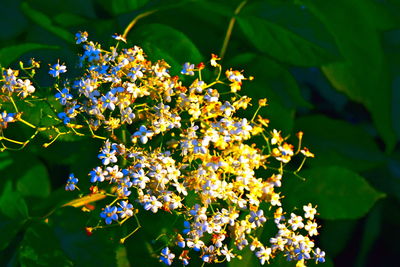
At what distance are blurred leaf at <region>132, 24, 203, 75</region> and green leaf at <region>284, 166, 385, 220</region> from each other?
367 mm

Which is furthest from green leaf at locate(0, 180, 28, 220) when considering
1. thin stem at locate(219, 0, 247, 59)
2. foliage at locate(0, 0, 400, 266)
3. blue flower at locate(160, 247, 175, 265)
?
thin stem at locate(219, 0, 247, 59)

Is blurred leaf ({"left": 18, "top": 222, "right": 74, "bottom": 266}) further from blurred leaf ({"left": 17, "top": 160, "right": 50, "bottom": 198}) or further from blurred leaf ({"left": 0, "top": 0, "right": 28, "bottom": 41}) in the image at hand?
blurred leaf ({"left": 0, "top": 0, "right": 28, "bottom": 41})

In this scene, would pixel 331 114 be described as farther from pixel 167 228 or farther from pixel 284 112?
pixel 167 228

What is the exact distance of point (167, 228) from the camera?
1.07m

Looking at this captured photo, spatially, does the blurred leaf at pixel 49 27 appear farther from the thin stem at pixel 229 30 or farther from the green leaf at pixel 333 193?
the green leaf at pixel 333 193


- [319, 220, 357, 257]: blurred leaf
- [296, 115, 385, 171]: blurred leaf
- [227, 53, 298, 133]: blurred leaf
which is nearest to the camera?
[227, 53, 298, 133]: blurred leaf

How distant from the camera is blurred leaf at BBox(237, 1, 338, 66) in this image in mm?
1276

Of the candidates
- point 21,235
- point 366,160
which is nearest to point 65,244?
point 21,235

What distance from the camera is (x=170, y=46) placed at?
3.76ft

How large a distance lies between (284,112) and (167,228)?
427 millimetres

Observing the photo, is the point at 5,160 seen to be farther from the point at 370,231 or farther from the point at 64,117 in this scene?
the point at 370,231

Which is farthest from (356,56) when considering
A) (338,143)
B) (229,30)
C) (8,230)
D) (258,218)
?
(8,230)

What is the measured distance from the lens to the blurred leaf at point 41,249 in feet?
3.50

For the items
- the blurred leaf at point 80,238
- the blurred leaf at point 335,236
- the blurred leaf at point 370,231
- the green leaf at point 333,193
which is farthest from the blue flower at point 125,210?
the blurred leaf at point 370,231
